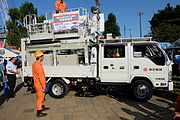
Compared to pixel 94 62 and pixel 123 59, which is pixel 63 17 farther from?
pixel 123 59

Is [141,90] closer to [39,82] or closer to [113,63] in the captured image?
[113,63]

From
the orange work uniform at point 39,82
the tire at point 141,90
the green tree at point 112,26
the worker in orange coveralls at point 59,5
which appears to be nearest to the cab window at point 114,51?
the tire at point 141,90

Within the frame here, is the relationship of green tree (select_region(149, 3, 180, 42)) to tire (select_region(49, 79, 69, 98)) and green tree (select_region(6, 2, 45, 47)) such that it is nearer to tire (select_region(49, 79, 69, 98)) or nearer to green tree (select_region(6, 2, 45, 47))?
green tree (select_region(6, 2, 45, 47))

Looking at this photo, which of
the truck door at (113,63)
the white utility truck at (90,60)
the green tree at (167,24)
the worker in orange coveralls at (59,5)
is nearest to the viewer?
the white utility truck at (90,60)

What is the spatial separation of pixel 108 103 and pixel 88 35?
283cm

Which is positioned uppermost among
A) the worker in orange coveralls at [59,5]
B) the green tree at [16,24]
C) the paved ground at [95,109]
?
Answer: the green tree at [16,24]

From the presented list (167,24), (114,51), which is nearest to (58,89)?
(114,51)

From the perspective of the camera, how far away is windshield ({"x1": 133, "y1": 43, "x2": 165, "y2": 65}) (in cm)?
546

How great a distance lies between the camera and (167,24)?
3164 centimetres

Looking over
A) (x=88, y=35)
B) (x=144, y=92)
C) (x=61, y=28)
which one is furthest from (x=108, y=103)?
(x=61, y=28)

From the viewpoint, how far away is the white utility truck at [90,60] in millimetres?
5488

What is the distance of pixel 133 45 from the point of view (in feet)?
18.6

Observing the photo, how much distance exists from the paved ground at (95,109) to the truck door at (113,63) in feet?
3.03

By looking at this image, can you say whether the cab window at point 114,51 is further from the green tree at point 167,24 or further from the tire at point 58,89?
the green tree at point 167,24
